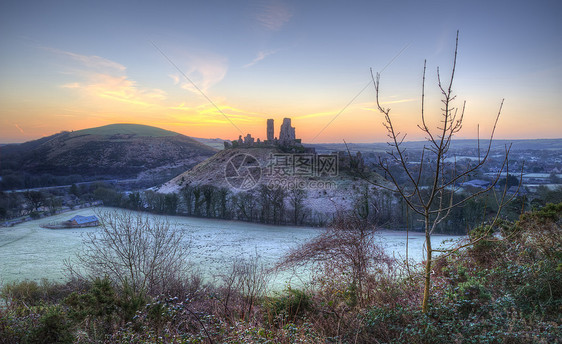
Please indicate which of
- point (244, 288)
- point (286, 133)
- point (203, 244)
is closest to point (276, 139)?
point (286, 133)

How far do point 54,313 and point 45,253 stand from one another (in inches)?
917

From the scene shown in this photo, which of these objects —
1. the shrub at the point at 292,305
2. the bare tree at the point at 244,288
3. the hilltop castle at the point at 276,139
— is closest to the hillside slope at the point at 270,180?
the hilltop castle at the point at 276,139

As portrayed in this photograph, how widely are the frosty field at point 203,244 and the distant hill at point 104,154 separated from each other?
119 feet

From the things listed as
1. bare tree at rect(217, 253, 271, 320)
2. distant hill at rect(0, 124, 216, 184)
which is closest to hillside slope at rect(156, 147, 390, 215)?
distant hill at rect(0, 124, 216, 184)

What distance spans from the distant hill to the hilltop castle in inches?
763

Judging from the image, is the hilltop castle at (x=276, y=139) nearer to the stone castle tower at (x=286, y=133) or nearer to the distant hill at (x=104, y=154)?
the stone castle tower at (x=286, y=133)

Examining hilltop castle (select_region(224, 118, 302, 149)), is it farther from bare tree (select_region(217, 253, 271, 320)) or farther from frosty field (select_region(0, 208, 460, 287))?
bare tree (select_region(217, 253, 271, 320))

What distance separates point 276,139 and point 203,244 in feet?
138

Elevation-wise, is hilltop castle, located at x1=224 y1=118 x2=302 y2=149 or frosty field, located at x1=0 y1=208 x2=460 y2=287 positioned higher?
hilltop castle, located at x1=224 y1=118 x2=302 y2=149

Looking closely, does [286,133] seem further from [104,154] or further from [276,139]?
[104,154]

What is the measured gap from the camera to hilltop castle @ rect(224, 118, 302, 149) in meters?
62.7

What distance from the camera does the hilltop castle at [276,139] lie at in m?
62.7

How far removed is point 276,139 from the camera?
64.1m

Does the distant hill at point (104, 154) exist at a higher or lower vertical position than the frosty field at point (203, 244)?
higher
